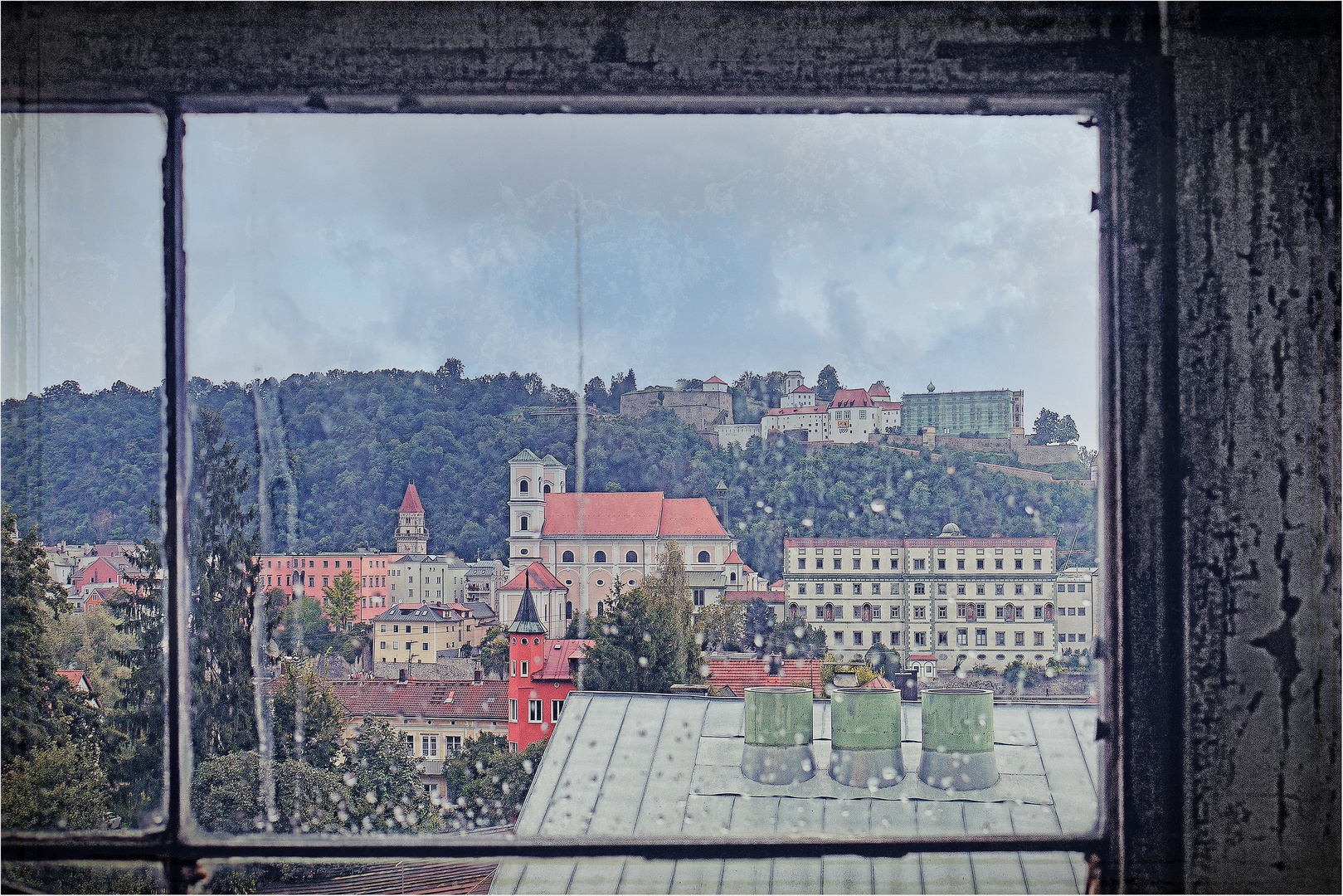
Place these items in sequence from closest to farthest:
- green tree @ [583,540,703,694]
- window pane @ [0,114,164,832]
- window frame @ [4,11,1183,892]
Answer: window frame @ [4,11,1183,892]
window pane @ [0,114,164,832]
green tree @ [583,540,703,694]

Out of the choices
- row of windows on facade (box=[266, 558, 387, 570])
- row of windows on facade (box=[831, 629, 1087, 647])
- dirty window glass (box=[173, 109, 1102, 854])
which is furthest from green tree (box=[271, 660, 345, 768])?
row of windows on facade (box=[831, 629, 1087, 647])

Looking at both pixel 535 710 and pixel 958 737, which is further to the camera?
pixel 535 710

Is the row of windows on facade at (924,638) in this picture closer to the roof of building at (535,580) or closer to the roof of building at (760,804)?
the roof of building at (760,804)

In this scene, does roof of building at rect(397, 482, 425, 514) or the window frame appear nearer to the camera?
the window frame

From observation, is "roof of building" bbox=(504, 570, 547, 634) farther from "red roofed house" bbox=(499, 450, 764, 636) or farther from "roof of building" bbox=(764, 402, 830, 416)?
"roof of building" bbox=(764, 402, 830, 416)

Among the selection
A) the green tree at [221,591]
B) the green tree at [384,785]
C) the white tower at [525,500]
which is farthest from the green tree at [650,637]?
the green tree at [221,591]

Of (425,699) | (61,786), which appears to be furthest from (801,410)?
(61,786)

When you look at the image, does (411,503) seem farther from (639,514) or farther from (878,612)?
(878,612)
